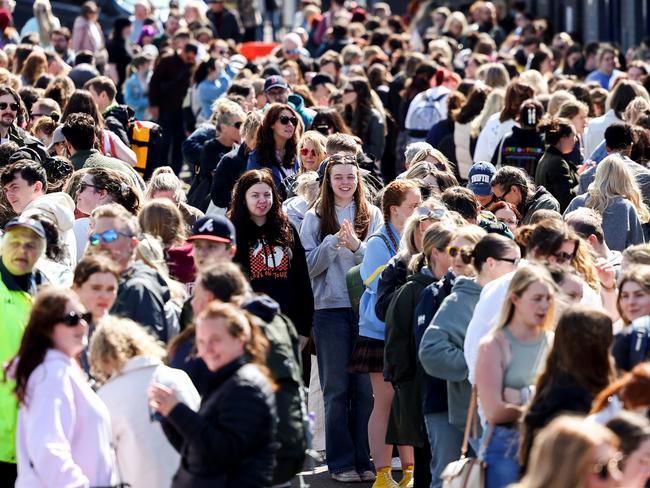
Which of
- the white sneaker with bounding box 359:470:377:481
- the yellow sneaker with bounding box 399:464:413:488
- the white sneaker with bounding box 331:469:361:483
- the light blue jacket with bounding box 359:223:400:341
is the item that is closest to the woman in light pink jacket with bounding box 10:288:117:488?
the light blue jacket with bounding box 359:223:400:341

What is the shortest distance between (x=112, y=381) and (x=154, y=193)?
356cm

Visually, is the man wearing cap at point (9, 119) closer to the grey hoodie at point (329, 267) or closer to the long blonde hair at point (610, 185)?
the grey hoodie at point (329, 267)

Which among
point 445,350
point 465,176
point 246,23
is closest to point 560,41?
point 246,23

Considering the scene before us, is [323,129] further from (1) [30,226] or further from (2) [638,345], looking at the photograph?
(2) [638,345]

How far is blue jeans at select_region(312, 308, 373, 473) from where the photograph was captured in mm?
9773

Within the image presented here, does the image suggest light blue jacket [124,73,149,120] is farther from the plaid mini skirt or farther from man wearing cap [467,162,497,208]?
the plaid mini skirt

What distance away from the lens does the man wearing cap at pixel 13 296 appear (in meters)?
7.12

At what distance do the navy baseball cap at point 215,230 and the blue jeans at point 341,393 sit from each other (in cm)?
213

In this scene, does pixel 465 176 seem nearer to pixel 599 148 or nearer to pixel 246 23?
pixel 599 148

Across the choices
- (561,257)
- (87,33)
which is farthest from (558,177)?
(87,33)

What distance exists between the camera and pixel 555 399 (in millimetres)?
6258

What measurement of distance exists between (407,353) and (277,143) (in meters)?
3.74

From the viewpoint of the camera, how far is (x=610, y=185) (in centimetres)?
1035

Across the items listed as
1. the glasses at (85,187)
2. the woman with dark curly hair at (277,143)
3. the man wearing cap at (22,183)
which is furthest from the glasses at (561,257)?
the woman with dark curly hair at (277,143)
